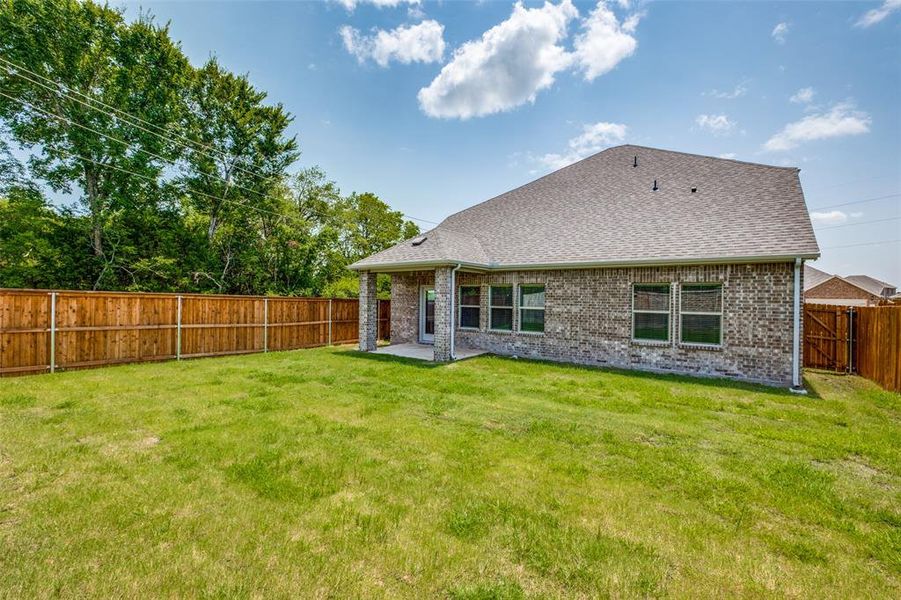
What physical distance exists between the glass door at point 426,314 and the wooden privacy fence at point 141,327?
359 cm

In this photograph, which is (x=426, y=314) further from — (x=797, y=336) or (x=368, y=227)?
(x=368, y=227)

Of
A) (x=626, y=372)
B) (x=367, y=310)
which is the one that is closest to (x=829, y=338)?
(x=626, y=372)

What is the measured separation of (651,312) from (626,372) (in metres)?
1.78

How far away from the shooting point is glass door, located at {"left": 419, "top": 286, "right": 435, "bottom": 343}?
15000 millimetres

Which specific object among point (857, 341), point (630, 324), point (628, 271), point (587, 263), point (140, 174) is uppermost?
point (140, 174)

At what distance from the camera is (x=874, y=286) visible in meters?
45.2

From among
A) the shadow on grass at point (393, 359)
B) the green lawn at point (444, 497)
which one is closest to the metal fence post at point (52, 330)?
the green lawn at point (444, 497)

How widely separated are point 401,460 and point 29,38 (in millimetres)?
21042

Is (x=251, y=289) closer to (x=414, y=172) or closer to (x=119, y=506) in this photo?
(x=414, y=172)

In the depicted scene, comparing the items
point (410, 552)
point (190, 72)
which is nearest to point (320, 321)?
point (410, 552)

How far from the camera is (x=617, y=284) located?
10609 mm

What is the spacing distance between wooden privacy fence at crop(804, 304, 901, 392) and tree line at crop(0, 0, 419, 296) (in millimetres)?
20393

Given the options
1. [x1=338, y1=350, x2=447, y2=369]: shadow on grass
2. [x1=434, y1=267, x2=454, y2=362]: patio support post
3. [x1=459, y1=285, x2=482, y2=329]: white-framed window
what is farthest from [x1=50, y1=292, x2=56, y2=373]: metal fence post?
[x1=459, y1=285, x2=482, y2=329]: white-framed window

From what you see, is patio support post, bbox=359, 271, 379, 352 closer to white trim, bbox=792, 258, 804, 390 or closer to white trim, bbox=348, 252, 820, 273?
white trim, bbox=348, 252, 820, 273
